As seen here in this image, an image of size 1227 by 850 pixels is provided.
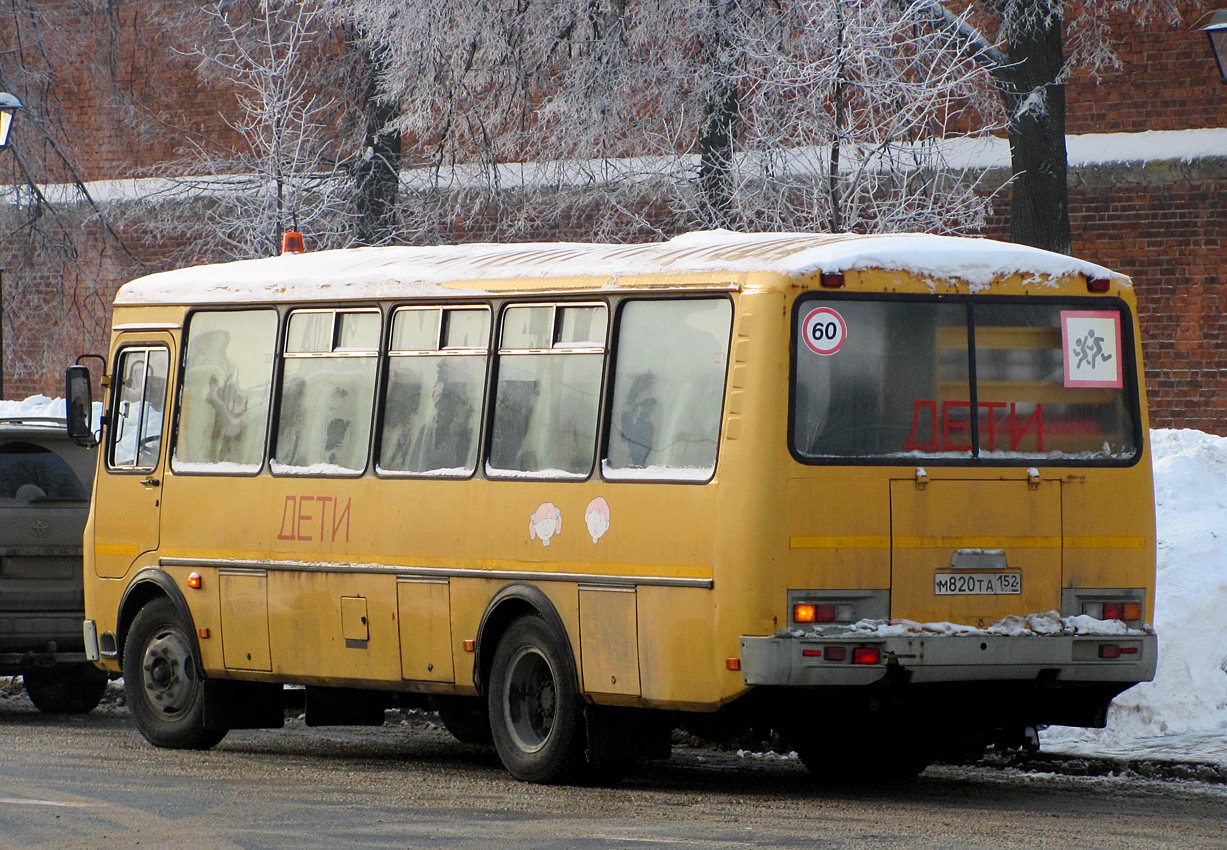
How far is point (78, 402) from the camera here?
41.0 ft

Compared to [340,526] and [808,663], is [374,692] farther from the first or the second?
[808,663]

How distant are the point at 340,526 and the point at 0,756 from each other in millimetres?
2206

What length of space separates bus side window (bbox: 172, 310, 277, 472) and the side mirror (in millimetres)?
591

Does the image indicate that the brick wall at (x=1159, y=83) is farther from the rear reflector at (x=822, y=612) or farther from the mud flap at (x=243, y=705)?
the rear reflector at (x=822, y=612)

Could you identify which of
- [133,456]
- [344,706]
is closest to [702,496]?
[344,706]

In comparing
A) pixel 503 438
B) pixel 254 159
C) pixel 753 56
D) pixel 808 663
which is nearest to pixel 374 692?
pixel 503 438

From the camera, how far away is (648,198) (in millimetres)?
19516

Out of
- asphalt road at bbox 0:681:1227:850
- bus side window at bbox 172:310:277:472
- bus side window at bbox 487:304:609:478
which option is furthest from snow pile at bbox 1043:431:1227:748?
bus side window at bbox 172:310:277:472

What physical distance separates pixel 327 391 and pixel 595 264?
1982 millimetres

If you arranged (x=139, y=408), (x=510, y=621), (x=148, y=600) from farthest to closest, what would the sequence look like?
(x=139, y=408) → (x=148, y=600) → (x=510, y=621)

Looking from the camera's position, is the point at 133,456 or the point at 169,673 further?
the point at 133,456

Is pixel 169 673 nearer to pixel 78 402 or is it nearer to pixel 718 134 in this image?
pixel 78 402

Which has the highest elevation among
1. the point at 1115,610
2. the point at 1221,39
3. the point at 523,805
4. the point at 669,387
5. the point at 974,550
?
the point at 1221,39

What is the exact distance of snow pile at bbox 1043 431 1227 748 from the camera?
38.2 ft
